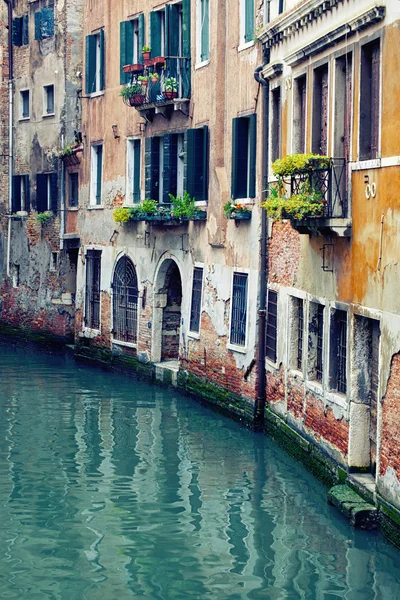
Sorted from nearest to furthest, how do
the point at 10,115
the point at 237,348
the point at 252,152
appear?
1. the point at 252,152
2. the point at 237,348
3. the point at 10,115

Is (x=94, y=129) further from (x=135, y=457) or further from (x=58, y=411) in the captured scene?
(x=135, y=457)

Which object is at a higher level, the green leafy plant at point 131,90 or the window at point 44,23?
the window at point 44,23

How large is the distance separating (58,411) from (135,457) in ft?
12.5

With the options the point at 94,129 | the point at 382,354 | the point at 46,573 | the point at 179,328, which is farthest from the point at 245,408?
the point at 94,129

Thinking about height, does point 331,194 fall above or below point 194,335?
above

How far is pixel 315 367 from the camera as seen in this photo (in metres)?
14.7

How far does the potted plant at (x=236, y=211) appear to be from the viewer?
17953mm

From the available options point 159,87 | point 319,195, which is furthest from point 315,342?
point 159,87

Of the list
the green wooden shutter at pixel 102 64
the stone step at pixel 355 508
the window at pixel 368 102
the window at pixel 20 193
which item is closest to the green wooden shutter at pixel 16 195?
the window at pixel 20 193

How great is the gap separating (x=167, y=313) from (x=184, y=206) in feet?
9.60

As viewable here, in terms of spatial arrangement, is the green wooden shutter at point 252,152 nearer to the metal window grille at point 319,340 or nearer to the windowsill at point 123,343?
the metal window grille at point 319,340

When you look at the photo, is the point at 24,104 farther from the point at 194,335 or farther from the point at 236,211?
the point at 236,211

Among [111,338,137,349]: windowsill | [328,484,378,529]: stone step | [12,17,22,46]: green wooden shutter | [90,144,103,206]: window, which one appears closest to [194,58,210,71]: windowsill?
[90,144,103,206]: window

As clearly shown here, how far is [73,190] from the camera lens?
27234 millimetres
